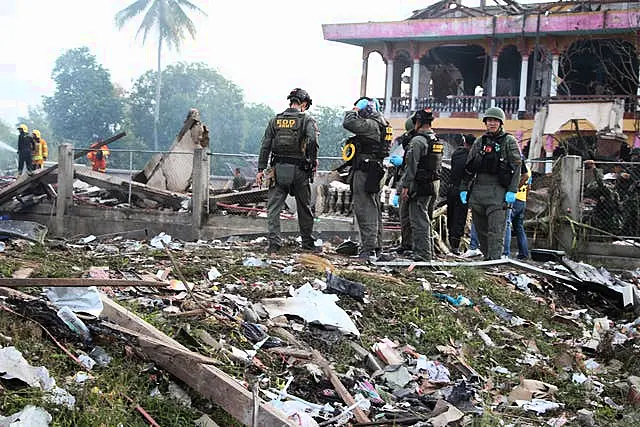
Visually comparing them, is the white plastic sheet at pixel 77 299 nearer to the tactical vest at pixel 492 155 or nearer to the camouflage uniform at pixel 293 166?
the camouflage uniform at pixel 293 166

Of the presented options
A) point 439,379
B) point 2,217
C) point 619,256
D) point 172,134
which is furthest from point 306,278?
point 172,134

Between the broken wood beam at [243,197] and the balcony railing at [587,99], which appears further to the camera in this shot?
the balcony railing at [587,99]

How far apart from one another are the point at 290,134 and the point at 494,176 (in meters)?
2.42

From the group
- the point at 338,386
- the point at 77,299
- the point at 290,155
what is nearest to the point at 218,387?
the point at 338,386

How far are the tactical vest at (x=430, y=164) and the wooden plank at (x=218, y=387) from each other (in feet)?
16.2

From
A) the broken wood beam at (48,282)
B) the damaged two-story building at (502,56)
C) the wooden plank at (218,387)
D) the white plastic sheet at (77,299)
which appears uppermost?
the damaged two-story building at (502,56)

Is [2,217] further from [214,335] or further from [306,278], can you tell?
[214,335]

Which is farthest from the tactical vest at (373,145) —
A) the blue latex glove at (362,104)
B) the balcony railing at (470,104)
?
the balcony railing at (470,104)

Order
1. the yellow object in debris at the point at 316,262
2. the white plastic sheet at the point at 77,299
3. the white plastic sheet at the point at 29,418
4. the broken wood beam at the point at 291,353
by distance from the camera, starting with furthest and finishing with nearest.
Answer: the yellow object in debris at the point at 316,262 → the broken wood beam at the point at 291,353 → the white plastic sheet at the point at 77,299 → the white plastic sheet at the point at 29,418

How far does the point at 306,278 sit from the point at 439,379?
6.37 ft

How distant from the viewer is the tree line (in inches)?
1679

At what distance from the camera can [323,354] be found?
5.01 metres

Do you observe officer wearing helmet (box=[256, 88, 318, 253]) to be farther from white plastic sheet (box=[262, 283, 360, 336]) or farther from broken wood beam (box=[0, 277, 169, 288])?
broken wood beam (box=[0, 277, 169, 288])

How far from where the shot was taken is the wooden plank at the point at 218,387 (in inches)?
143
